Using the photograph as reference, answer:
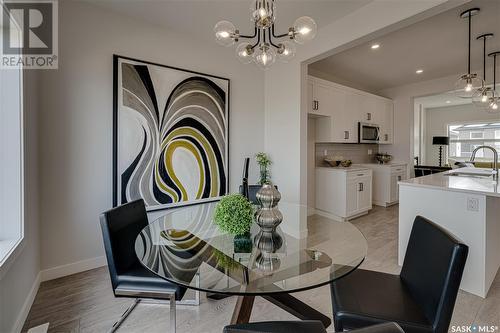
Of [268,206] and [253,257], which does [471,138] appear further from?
[253,257]

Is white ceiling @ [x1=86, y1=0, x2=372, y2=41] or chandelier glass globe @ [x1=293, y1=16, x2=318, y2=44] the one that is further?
white ceiling @ [x1=86, y1=0, x2=372, y2=41]

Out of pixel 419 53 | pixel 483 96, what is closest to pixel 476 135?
pixel 483 96

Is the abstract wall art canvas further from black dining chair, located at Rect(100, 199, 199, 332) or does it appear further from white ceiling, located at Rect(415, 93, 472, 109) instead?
white ceiling, located at Rect(415, 93, 472, 109)

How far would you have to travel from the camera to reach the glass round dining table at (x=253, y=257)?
46.7 inches

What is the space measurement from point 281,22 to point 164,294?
9.53 ft

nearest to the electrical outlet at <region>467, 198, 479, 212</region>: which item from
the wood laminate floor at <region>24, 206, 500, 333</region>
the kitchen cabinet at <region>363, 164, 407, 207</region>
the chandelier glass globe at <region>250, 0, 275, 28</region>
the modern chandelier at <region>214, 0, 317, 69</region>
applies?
the wood laminate floor at <region>24, 206, 500, 333</region>

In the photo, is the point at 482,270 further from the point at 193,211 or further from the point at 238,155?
the point at 238,155

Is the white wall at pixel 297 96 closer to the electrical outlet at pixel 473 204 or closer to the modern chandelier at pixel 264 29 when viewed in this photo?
the modern chandelier at pixel 264 29

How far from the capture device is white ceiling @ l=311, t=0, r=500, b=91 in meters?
2.92

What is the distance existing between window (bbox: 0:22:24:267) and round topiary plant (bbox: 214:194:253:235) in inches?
55.0

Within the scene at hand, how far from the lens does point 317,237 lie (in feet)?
5.84

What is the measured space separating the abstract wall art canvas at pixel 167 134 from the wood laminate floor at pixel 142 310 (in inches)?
34.1

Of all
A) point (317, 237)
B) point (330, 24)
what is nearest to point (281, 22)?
point (330, 24)

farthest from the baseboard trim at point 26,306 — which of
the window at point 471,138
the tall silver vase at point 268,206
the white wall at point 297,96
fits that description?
the window at point 471,138
